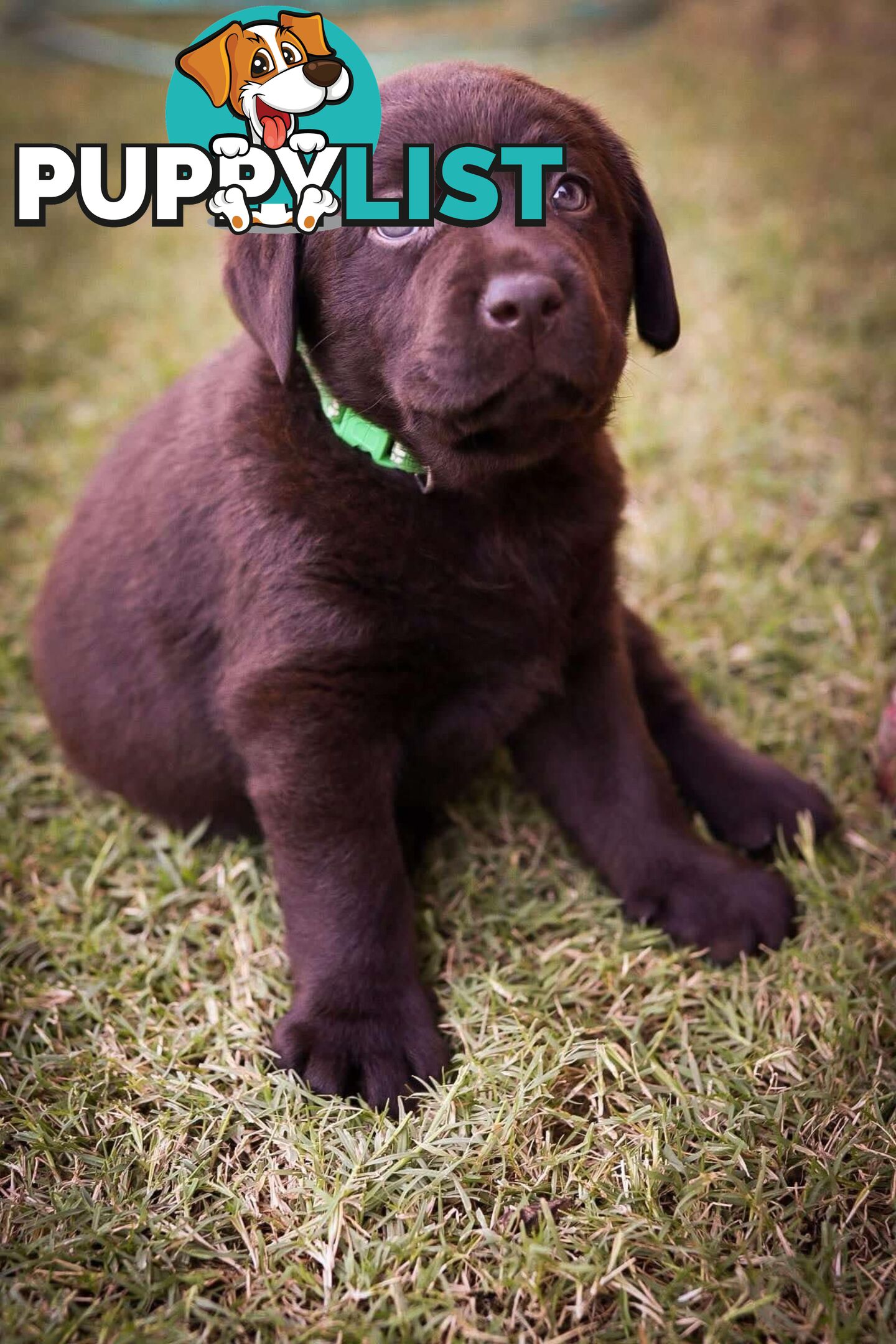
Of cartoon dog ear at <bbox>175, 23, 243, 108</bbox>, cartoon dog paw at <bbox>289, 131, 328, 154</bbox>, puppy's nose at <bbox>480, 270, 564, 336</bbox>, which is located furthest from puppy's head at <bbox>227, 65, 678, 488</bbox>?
cartoon dog ear at <bbox>175, 23, 243, 108</bbox>

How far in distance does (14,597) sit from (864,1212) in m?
2.74

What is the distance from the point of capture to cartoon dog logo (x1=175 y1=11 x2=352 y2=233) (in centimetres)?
206

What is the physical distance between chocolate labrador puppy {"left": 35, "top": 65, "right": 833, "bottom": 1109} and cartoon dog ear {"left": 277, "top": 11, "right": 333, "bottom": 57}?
10.6 inches

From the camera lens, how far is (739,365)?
4.23 meters

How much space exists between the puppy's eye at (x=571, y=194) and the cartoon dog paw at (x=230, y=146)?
594 millimetres

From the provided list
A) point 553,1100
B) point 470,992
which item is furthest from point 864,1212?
point 470,992

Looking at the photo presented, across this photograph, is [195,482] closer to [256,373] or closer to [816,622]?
[256,373]

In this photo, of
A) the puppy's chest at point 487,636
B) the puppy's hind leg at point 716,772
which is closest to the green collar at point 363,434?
the puppy's chest at point 487,636

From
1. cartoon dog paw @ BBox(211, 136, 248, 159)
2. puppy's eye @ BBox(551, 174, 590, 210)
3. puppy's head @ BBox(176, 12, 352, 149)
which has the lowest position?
puppy's eye @ BBox(551, 174, 590, 210)

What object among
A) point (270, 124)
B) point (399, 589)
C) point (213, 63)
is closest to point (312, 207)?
point (270, 124)

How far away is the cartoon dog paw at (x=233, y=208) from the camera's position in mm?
2033

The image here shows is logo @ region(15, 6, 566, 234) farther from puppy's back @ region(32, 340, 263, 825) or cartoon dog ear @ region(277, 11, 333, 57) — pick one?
puppy's back @ region(32, 340, 263, 825)

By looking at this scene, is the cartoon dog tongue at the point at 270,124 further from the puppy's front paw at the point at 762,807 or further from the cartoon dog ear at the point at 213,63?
the puppy's front paw at the point at 762,807

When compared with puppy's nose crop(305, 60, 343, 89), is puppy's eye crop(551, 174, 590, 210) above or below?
below
